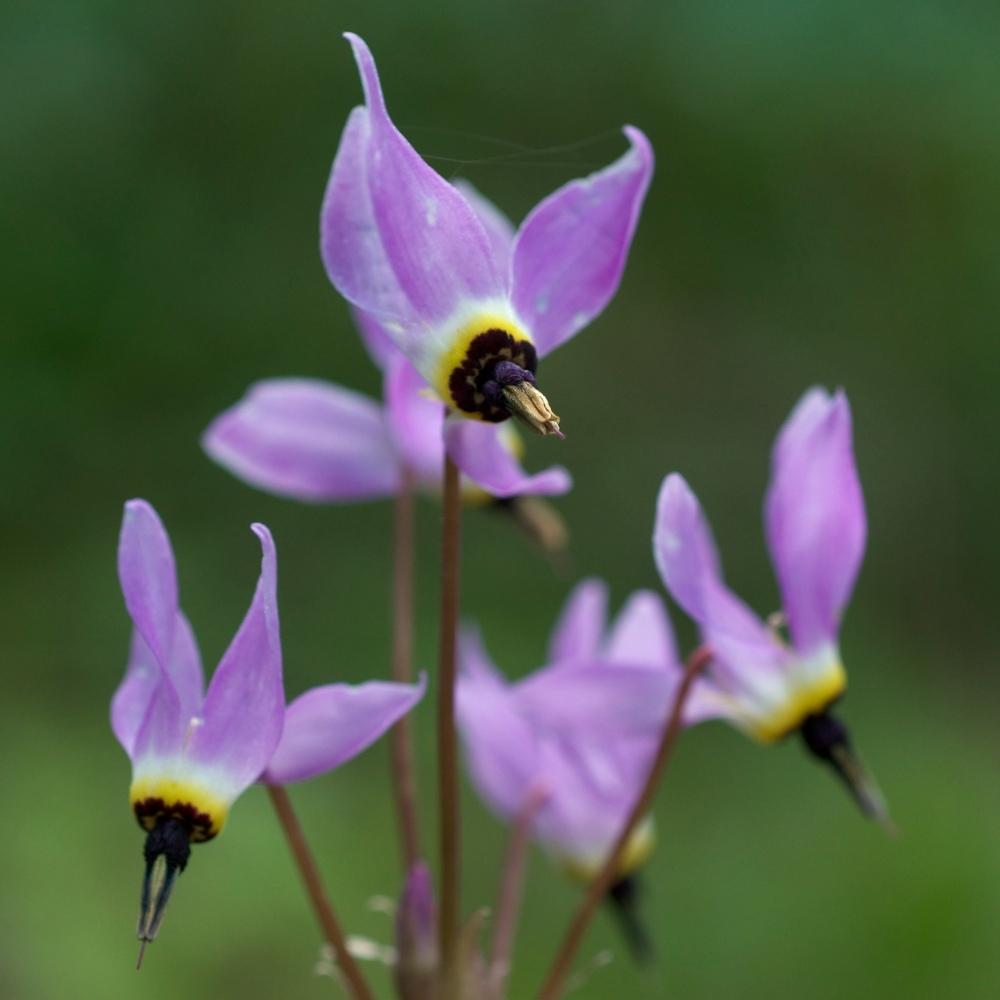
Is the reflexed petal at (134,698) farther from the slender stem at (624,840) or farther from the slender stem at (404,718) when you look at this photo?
the slender stem at (624,840)

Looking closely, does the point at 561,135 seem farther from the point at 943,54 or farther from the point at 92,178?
the point at 92,178

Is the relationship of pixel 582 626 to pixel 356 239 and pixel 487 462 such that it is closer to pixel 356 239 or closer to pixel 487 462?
pixel 487 462

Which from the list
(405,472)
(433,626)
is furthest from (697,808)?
(405,472)

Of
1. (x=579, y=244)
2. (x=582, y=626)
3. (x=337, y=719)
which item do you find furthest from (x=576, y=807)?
(x=579, y=244)

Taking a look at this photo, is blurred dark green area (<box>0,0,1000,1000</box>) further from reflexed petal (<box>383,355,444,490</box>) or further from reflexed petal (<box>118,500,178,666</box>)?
reflexed petal (<box>118,500,178,666</box>)

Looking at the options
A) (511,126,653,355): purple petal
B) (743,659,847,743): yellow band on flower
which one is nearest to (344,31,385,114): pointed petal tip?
(511,126,653,355): purple petal

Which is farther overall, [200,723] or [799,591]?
[799,591]
